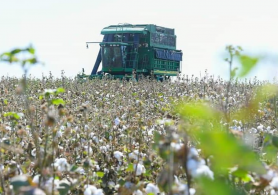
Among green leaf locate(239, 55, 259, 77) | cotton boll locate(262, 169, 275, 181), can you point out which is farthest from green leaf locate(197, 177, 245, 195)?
cotton boll locate(262, 169, 275, 181)

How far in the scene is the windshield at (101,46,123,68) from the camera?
1164 inches

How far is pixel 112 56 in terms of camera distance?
29.8 m

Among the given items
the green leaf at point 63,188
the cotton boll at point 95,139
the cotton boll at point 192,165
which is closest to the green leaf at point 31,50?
the green leaf at point 63,188

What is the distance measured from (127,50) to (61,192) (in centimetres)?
2805

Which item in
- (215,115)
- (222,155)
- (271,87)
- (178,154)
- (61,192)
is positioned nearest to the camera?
(222,155)

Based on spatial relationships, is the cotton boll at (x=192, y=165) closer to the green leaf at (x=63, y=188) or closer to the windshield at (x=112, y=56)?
the green leaf at (x=63, y=188)

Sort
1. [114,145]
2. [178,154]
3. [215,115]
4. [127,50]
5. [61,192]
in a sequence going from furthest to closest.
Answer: [127,50], [114,145], [61,192], [178,154], [215,115]

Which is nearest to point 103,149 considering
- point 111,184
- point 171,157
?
point 111,184

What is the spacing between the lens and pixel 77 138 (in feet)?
16.5

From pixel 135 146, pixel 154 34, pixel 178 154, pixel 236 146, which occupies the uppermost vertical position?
pixel 154 34

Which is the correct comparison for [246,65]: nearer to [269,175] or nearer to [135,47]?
[269,175]

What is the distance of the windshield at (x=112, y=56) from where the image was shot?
2958 centimetres

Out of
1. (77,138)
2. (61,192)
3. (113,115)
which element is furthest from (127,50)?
(61,192)

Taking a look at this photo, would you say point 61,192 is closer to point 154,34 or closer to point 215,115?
point 215,115
